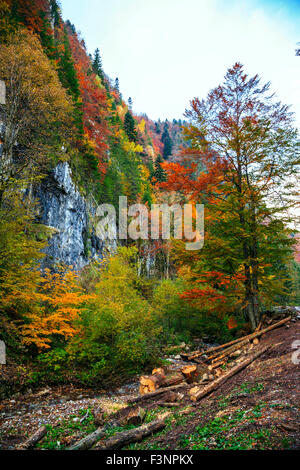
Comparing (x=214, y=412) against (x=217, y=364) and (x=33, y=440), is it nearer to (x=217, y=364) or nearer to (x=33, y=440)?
(x=33, y=440)

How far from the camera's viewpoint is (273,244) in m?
8.26

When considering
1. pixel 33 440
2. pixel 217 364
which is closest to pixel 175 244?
pixel 217 364

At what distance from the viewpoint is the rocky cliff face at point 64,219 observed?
53.4ft

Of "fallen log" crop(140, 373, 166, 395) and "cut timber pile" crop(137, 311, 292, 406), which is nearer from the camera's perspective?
"cut timber pile" crop(137, 311, 292, 406)

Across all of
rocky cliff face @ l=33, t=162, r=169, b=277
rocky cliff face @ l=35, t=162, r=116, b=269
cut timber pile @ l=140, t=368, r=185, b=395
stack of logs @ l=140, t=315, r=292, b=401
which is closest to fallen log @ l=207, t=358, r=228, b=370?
stack of logs @ l=140, t=315, r=292, b=401

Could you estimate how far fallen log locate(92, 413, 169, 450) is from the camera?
3560 millimetres

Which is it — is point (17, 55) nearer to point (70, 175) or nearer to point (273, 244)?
point (70, 175)

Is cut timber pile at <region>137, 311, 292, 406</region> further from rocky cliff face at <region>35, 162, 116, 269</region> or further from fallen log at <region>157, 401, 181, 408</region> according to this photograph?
rocky cliff face at <region>35, 162, 116, 269</region>

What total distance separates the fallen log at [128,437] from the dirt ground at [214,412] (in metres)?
0.10

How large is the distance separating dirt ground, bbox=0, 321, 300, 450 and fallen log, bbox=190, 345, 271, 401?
0.42 ft

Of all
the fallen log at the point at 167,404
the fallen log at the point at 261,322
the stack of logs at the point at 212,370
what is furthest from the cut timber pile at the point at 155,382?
the fallen log at the point at 261,322
